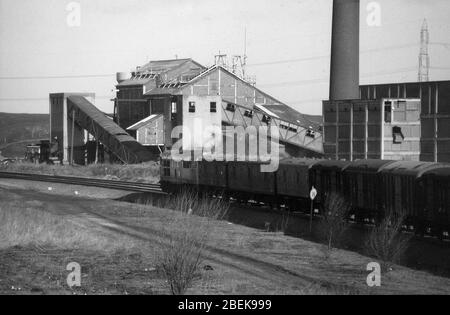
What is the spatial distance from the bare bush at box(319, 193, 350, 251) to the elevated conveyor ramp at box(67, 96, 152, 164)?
48373 mm

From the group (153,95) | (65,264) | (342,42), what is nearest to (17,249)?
(65,264)

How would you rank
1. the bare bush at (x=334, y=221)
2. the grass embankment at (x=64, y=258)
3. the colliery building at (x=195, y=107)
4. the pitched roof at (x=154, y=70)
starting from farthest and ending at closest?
the pitched roof at (x=154, y=70), the colliery building at (x=195, y=107), the bare bush at (x=334, y=221), the grass embankment at (x=64, y=258)

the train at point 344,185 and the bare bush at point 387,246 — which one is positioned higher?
the train at point 344,185

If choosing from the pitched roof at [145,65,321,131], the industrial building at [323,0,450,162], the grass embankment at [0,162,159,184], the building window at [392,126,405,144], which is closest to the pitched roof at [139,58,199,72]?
the pitched roof at [145,65,321,131]

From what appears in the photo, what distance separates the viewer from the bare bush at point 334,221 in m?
27.7

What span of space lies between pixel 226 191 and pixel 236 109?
2115 cm

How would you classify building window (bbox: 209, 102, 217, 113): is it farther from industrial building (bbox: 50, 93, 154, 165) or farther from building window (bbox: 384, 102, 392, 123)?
building window (bbox: 384, 102, 392, 123)

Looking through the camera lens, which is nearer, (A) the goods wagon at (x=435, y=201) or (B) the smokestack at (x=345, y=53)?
(A) the goods wagon at (x=435, y=201)

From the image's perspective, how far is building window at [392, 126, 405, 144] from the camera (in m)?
35.3

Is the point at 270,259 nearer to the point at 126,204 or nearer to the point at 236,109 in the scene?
the point at 126,204

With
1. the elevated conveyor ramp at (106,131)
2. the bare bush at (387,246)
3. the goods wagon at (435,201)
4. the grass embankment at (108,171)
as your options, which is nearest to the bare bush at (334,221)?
the bare bush at (387,246)

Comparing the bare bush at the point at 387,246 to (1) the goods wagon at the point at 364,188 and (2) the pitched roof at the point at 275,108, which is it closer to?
(1) the goods wagon at the point at 364,188

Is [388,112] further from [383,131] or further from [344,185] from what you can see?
[344,185]

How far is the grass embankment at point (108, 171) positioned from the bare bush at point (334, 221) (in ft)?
111
